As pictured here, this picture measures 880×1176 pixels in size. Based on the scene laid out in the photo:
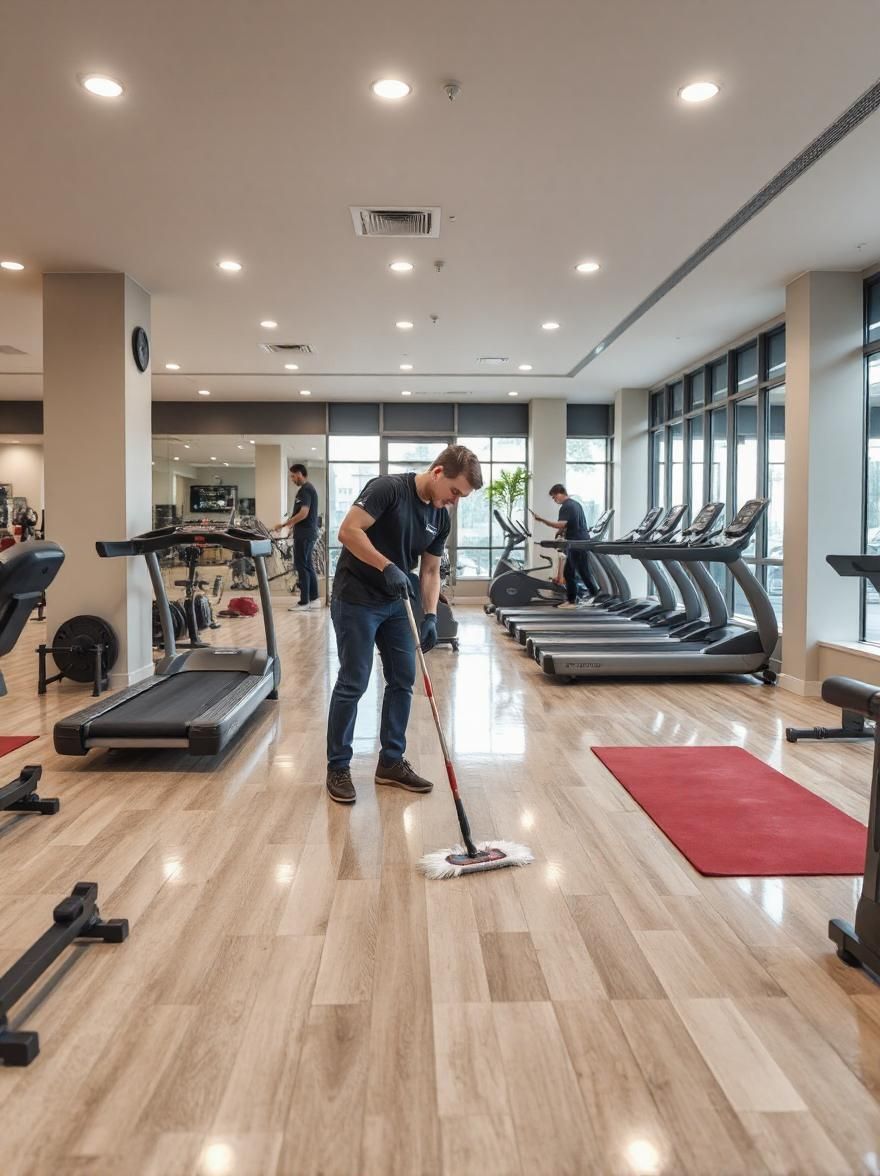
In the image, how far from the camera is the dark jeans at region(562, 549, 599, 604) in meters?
9.34

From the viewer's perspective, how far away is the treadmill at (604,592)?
7.83 metres

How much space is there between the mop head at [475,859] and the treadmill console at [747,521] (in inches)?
138

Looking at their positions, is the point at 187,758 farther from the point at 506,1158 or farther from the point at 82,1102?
the point at 506,1158

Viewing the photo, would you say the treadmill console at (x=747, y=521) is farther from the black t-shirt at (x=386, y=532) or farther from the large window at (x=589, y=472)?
the large window at (x=589, y=472)

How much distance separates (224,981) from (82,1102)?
429 mm

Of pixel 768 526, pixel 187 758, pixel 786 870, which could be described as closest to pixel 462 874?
pixel 786 870

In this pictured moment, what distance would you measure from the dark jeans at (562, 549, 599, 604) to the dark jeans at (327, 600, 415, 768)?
6.10 m

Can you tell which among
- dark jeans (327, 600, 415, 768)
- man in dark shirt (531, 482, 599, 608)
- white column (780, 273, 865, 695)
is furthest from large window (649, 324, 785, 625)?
dark jeans (327, 600, 415, 768)

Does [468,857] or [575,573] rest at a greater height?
[575,573]

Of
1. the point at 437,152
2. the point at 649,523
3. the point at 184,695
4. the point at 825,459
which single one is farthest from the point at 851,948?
the point at 649,523

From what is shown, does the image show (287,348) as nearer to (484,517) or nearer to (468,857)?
(484,517)

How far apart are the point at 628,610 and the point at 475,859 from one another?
6.14 meters

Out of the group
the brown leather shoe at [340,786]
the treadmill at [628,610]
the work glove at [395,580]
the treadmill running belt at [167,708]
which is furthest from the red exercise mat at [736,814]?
the treadmill at [628,610]

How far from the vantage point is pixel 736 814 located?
2965 millimetres
